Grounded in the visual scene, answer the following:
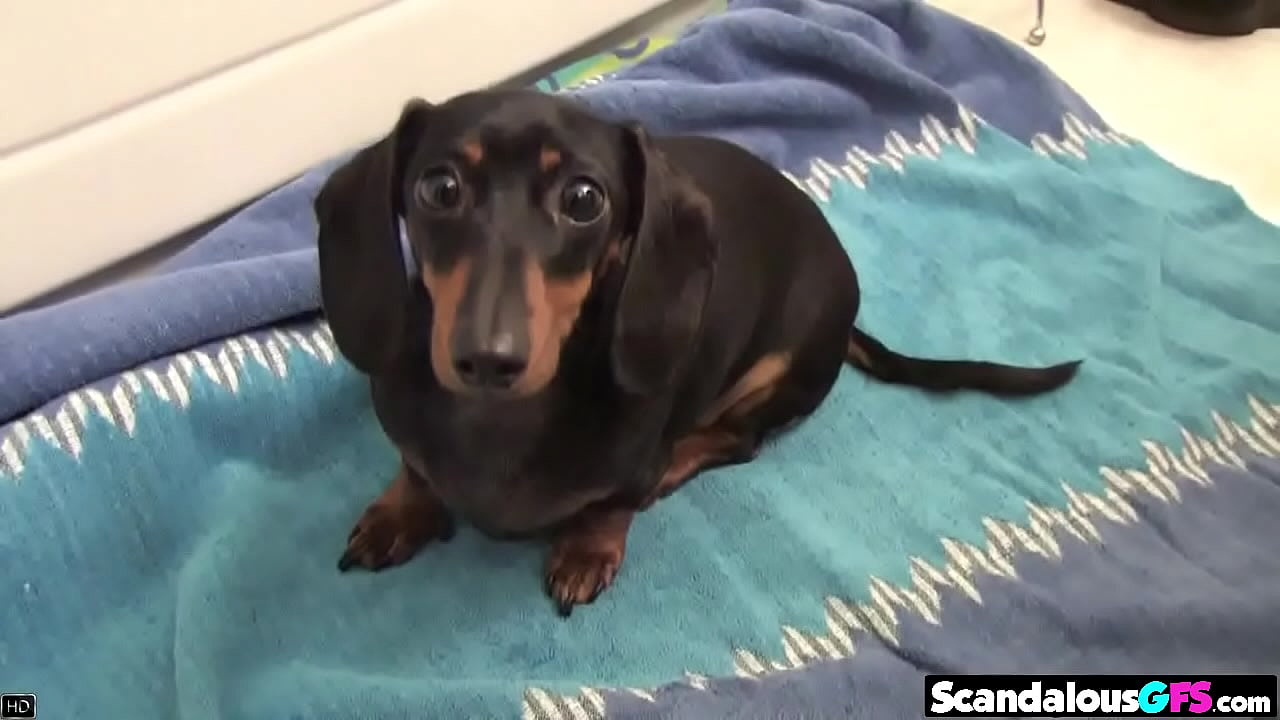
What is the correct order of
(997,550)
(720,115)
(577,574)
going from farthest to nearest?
(720,115) → (997,550) → (577,574)

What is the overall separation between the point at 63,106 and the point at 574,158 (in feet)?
2.79

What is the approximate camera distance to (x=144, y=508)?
1.47 metres

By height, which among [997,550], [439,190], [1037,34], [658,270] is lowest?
[997,550]

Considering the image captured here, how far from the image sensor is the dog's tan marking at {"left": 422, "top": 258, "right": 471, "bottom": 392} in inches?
43.4

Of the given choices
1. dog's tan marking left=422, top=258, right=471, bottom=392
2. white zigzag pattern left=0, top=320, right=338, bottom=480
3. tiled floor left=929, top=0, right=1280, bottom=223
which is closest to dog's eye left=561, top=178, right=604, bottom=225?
dog's tan marking left=422, top=258, right=471, bottom=392

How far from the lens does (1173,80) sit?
2.45 m

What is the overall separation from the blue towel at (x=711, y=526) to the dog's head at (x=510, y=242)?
0.30 meters

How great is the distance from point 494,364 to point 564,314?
12cm

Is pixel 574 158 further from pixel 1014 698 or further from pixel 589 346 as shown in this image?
pixel 1014 698

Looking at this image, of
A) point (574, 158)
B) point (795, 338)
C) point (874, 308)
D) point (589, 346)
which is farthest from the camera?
point (874, 308)

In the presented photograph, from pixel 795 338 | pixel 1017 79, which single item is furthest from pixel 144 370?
pixel 1017 79

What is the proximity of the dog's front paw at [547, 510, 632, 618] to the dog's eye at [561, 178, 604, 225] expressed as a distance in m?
0.38

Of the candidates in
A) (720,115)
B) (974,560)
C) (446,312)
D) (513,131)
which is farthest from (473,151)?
(720,115)

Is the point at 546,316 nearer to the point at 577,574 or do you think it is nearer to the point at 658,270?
the point at 658,270
